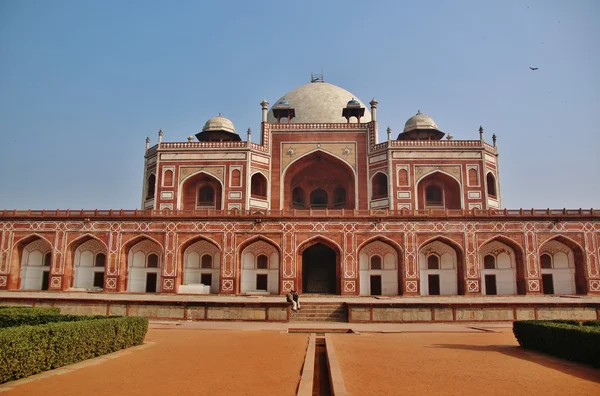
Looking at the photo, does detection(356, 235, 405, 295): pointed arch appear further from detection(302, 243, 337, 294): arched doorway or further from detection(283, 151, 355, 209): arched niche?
detection(283, 151, 355, 209): arched niche

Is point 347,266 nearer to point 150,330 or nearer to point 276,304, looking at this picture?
point 276,304

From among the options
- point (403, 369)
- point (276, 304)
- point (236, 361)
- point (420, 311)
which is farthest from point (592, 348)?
point (276, 304)

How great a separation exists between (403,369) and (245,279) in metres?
17.1

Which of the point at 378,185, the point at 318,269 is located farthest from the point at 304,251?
the point at 378,185

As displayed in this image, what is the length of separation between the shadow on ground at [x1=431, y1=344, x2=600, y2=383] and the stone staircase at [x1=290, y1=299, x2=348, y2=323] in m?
6.30

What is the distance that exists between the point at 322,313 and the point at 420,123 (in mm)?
18324

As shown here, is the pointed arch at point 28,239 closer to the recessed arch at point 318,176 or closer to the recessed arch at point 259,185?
the recessed arch at point 259,185

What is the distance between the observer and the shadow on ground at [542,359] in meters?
7.20

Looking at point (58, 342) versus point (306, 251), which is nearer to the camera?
point (58, 342)

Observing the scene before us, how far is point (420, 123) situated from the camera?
1232 inches

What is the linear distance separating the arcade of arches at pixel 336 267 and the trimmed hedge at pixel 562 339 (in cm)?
1281

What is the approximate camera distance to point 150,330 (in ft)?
42.7

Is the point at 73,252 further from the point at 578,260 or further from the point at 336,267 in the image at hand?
the point at 578,260

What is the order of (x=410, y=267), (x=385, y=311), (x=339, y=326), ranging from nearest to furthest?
(x=339, y=326), (x=385, y=311), (x=410, y=267)
